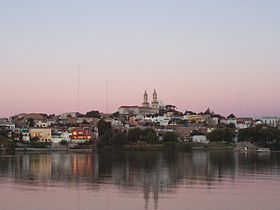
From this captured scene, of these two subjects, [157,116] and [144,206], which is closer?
[144,206]

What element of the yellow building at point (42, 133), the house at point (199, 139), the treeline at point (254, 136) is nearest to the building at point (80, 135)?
the yellow building at point (42, 133)

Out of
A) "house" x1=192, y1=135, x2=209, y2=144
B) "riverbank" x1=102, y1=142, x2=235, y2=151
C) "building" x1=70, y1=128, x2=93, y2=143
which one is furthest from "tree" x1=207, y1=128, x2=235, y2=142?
"building" x1=70, y1=128, x2=93, y2=143

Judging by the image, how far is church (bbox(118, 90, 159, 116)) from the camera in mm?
117688

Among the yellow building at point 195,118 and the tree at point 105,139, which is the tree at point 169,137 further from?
the yellow building at point 195,118

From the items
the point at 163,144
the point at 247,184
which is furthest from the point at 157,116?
the point at 247,184

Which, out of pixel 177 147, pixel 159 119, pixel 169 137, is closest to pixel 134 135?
pixel 169 137

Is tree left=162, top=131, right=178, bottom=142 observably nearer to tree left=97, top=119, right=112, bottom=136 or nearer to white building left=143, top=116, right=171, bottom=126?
tree left=97, top=119, right=112, bottom=136

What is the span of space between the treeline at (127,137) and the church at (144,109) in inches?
1748

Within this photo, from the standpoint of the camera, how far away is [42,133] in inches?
2771

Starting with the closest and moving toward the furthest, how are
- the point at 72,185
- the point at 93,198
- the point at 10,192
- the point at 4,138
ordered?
1. the point at 93,198
2. the point at 10,192
3. the point at 72,185
4. the point at 4,138

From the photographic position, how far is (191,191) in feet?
58.2

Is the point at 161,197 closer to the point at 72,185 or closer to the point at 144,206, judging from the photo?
the point at 144,206

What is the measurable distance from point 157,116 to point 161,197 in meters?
90.1

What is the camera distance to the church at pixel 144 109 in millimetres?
117688
